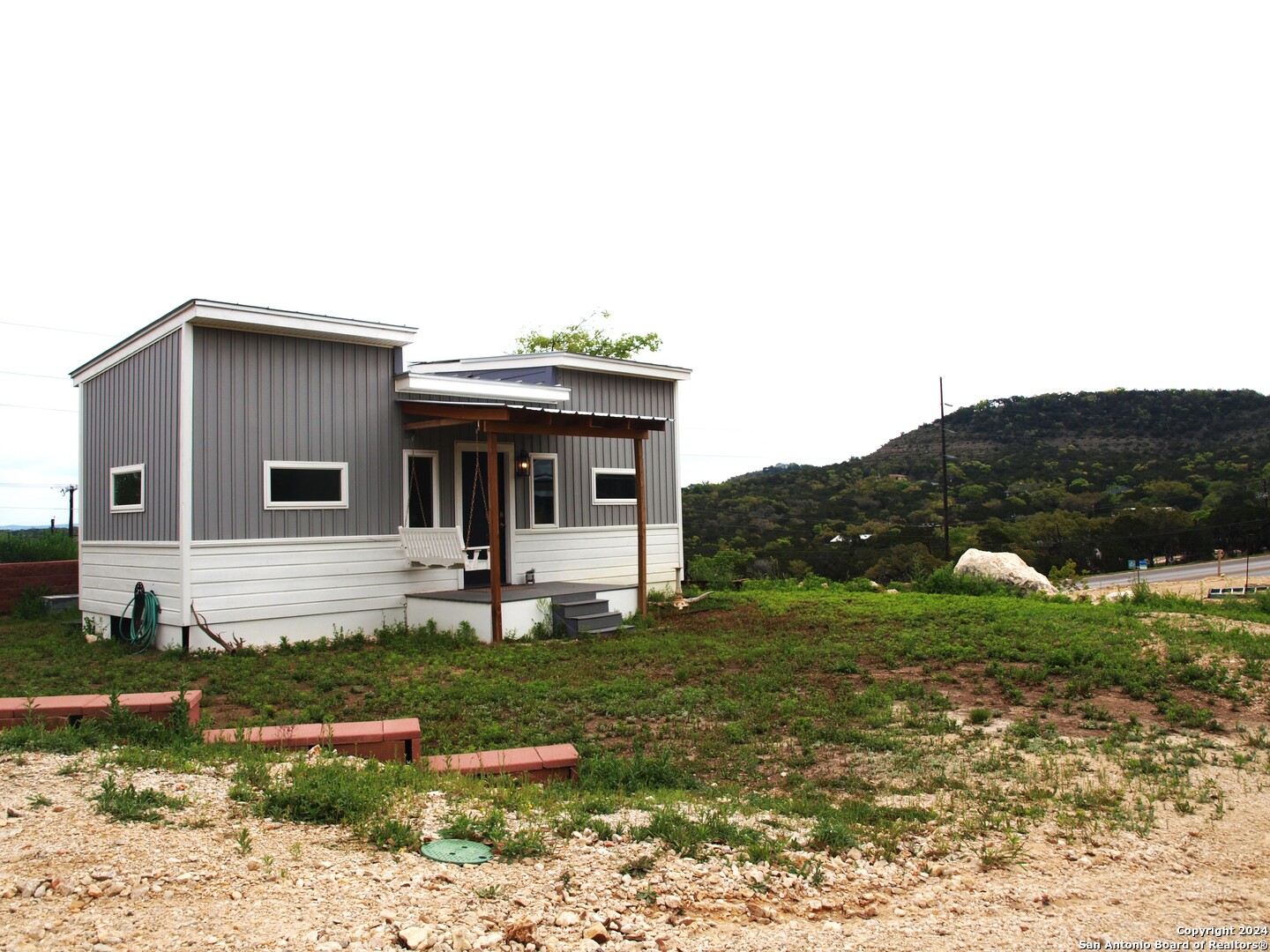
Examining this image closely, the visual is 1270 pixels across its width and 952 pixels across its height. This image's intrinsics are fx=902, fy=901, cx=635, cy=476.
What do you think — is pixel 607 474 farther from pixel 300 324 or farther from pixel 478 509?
pixel 300 324

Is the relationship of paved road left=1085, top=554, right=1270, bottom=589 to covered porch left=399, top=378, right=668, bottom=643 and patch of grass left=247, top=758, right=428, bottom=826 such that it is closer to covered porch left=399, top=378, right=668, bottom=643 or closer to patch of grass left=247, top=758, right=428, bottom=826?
covered porch left=399, top=378, right=668, bottom=643

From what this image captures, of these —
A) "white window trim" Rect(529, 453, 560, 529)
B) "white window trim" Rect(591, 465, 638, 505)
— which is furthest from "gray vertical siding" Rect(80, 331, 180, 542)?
"white window trim" Rect(591, 465, 638, 505)

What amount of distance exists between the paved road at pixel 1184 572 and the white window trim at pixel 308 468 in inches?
790

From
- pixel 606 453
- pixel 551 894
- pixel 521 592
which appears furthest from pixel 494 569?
pixel 551 894

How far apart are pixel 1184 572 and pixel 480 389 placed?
24387 mm

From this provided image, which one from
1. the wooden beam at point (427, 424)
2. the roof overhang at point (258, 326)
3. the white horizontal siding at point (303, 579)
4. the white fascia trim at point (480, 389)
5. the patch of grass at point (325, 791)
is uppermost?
the roof overhang at point (258, 326)

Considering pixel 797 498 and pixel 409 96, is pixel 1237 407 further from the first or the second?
pixel 409 96

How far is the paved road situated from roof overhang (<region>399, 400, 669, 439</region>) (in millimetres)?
16868

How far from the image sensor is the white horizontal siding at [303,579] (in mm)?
9945

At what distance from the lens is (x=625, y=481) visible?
47.5ft

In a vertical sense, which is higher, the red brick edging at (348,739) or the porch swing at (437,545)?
the porch swing at (437,545)

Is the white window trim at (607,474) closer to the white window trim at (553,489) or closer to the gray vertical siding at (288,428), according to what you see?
the white window trim at (553,489)

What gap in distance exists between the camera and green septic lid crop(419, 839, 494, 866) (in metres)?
3.51

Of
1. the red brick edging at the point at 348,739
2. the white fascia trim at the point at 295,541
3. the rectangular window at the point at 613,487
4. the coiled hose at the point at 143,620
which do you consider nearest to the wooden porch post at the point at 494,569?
the white fascia trim at the point at 295,541
